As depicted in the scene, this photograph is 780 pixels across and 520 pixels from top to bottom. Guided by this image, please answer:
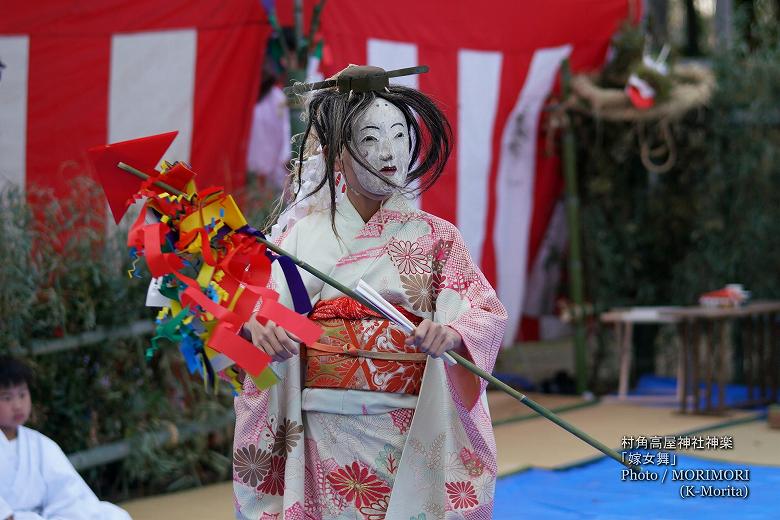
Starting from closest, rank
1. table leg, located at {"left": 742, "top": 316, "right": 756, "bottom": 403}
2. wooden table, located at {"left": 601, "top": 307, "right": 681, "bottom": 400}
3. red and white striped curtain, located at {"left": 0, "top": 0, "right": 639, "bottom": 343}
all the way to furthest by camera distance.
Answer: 1. red and white striped curtain, located at {"left": 0, "top": 0, "right": 639, "bottom": 343}
2. wooden table, located at {"left": 601, "top": 307, "right": 681, "bottom": 400}
3. table leg, located at {"left": 742, "top": 316, "right": 756, "bottom": 403}

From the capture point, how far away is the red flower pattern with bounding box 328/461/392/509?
9.35 ft

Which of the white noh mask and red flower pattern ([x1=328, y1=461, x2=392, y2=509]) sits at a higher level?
the white noh mask

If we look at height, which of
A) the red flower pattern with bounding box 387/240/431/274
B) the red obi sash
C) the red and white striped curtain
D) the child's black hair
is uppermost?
the red and white striped curtain

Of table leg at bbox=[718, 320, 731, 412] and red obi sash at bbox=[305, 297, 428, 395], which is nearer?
red obi sash at bbox=[305, 297, 428, 395]

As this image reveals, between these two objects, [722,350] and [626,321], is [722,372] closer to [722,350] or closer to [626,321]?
[722,350]

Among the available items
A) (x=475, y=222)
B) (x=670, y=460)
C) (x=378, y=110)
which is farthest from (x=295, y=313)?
(x=475, y=222)

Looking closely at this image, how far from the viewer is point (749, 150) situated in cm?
779

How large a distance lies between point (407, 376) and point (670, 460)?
271 centimetres

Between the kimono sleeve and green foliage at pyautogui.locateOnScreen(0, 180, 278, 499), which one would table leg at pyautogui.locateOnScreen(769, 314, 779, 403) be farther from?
the kimono sleeve

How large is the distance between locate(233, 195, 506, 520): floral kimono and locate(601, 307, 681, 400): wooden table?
4.26 metres

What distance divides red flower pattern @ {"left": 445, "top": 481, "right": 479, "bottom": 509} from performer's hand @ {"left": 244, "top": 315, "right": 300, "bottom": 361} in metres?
0.55

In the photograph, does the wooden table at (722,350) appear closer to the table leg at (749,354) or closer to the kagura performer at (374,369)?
the table leg at (749,354)

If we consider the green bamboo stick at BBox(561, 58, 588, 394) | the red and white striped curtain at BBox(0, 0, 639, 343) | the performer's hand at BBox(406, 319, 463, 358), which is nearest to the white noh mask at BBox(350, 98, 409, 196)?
the performer's hand at BBox(406, 319, 463, 358)

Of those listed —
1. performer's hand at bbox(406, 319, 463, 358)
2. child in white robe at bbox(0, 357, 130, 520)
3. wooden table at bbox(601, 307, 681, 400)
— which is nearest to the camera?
performer's hand at bbox(406, 319, 463, 358)
